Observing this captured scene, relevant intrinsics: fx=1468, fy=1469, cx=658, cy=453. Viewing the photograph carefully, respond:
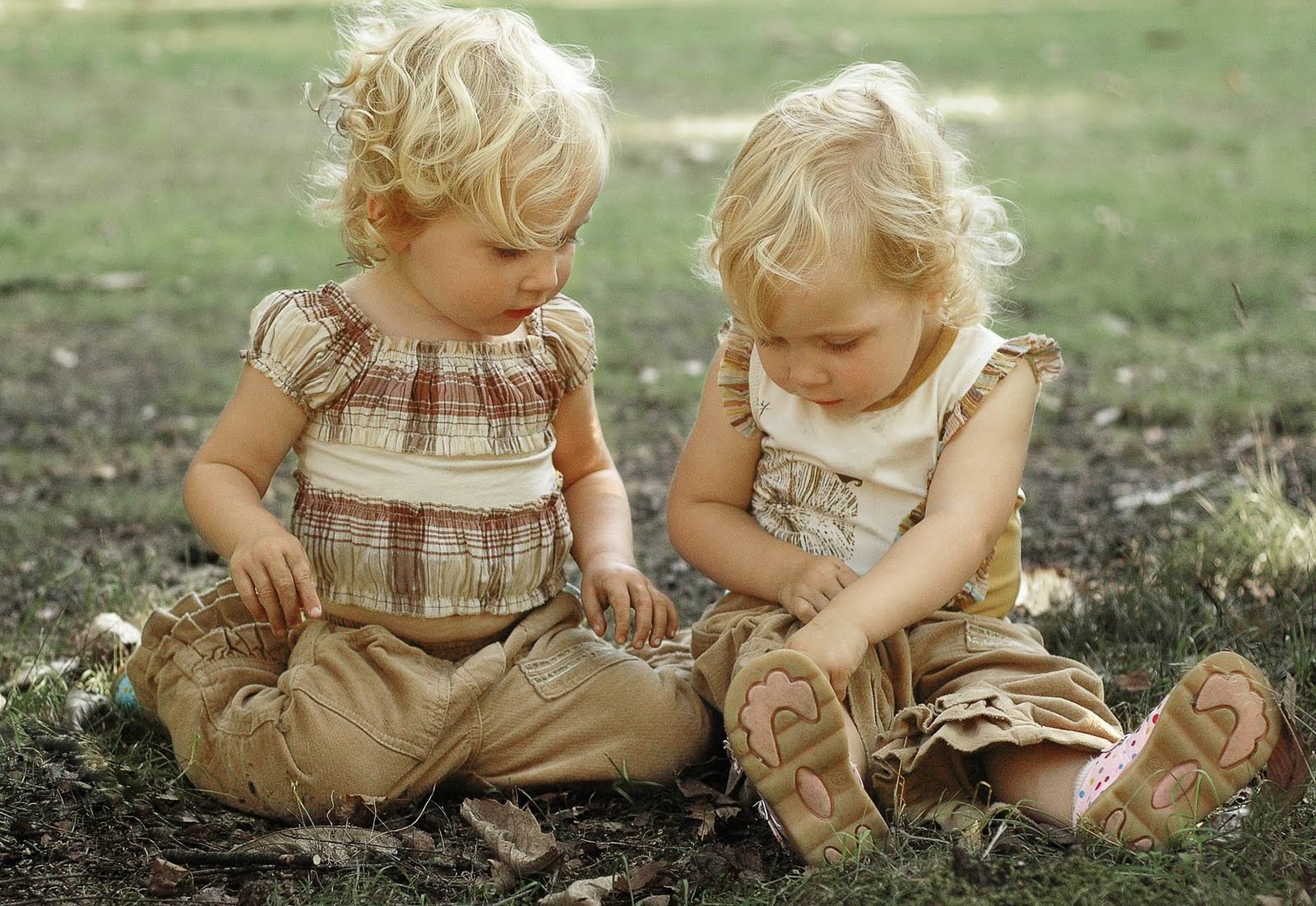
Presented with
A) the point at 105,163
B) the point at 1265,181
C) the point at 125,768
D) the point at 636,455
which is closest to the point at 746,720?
the point at 125,768

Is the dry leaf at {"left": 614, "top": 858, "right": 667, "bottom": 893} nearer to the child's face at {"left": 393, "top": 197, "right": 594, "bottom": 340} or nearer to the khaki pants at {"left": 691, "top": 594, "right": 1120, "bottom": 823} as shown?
the khaki pants at {"left": 691, "top": 594, "right": 1120, "bottom": 823}

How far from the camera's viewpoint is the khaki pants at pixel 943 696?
87.7 inches

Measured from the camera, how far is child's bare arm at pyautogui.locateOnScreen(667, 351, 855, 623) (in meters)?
2.57

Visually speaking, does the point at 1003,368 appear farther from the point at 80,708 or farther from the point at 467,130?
the point at 80,708

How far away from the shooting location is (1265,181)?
767 centimetres

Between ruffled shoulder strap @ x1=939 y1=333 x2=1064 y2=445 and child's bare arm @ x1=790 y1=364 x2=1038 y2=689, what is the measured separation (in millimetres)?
12

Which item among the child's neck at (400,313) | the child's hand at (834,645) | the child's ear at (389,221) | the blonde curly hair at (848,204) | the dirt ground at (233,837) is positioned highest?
the blonde curly hair at (848,204)

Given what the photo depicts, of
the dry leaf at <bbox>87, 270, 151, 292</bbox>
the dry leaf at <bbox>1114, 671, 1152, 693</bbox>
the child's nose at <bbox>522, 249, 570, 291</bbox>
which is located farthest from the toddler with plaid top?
the dry leaf at <bbox>87, 270, 151, 292</bbox>

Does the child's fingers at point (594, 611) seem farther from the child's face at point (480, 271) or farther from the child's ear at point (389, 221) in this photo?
the child's ear at point (389, 221)

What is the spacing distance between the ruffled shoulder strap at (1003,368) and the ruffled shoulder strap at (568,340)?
2.33 feet

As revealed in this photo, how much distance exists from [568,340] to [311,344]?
493 millimetres

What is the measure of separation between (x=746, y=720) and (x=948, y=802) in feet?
1.27

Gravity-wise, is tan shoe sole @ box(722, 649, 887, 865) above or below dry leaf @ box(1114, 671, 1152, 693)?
above

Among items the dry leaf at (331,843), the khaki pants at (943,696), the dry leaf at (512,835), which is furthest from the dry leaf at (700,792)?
the dry leaf at (331,843)
